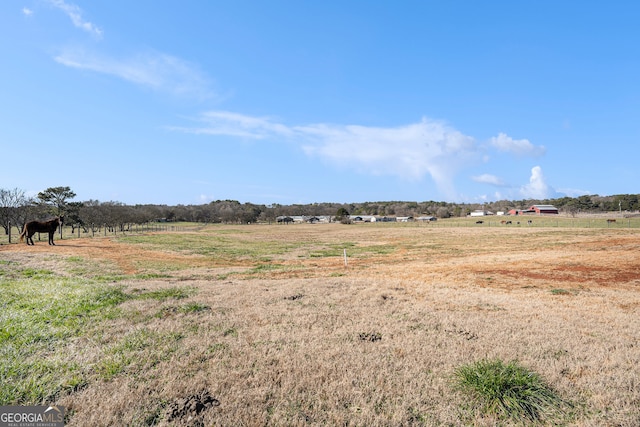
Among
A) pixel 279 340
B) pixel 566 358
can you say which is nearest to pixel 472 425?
pixel 566 358

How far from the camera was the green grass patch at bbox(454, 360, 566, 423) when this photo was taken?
4570 mm

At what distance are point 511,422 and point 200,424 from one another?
439 cm

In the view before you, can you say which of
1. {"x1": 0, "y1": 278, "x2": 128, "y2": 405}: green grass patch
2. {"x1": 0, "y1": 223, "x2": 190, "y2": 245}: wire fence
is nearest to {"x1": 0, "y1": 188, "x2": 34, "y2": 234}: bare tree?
{"x1": 0, "y1": 223, "x2": 190, "y2": 245}: wire fence

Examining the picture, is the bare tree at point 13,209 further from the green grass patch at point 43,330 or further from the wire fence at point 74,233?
the green grass patch at point 43,330

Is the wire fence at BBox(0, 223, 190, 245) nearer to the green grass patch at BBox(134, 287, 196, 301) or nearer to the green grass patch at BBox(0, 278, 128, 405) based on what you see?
the green grass patch at BBox(0, 278, 128, 405)

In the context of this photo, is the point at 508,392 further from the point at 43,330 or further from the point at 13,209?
the point at 13,209

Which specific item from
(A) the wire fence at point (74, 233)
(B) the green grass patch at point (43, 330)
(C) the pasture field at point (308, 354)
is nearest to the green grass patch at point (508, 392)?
(C) the pasture field at point (308, 354)

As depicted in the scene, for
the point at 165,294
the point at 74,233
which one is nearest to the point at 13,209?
the point at 74,233

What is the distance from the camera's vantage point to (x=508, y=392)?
4910mm

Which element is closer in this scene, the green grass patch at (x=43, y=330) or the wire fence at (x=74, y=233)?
the green grass patch at (x=43, y=330)

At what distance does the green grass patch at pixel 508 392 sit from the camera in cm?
457

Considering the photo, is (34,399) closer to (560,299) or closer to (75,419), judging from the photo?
(75,419)

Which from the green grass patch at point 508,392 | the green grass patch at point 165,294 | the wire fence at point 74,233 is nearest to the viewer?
the green grass patch at point 508,392

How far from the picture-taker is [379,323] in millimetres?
8547
